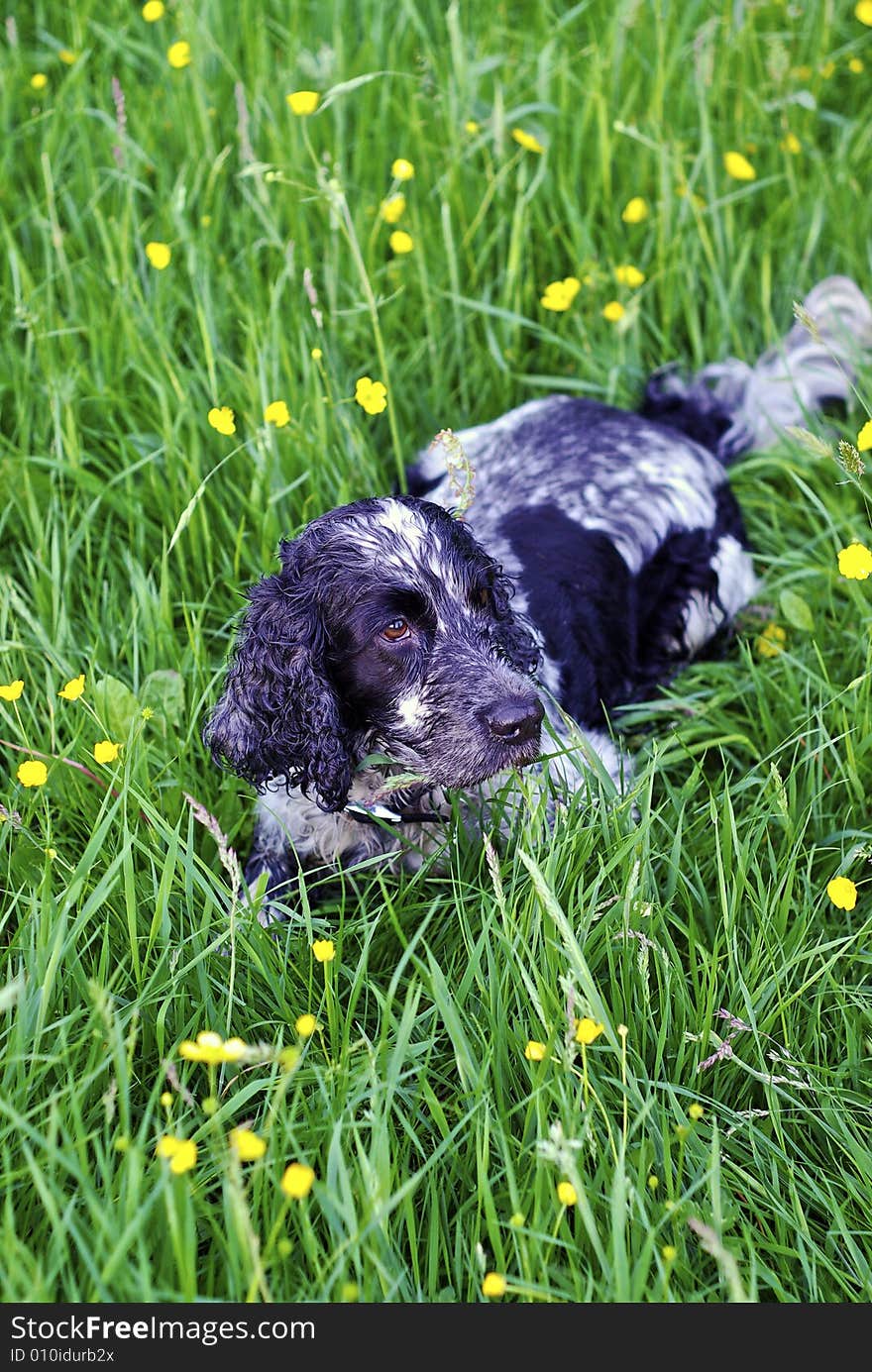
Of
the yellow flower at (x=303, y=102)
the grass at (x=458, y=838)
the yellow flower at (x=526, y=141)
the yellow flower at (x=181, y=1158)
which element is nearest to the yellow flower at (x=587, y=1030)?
the grass at (x=458, y=838)

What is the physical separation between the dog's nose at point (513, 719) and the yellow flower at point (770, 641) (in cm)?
129

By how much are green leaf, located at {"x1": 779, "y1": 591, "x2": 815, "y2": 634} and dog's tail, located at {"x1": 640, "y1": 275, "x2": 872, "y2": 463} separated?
937mm

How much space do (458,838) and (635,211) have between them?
2821 millimetres

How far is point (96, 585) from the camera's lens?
13.5 feet

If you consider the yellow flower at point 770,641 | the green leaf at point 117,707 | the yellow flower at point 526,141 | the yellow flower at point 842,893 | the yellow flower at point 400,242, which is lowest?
the yellow flower at point 770,641

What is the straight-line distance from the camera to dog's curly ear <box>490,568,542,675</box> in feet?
11.3

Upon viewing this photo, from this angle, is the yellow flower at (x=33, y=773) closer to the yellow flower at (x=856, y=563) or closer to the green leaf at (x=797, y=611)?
the yellow flower at (x=856, y=563)

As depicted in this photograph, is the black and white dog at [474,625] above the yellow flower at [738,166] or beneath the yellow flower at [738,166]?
beneath

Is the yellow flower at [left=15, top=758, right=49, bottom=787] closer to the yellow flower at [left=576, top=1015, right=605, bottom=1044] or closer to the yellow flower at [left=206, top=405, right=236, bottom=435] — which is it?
the yellow flower at [left=206, top=405, right=236, bottom=435]

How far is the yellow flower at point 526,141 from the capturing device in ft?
15.8

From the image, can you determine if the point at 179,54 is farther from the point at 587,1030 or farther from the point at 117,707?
the point at 587,1030

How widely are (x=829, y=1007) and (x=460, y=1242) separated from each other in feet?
3.46

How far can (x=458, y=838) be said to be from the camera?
10.9 feet
